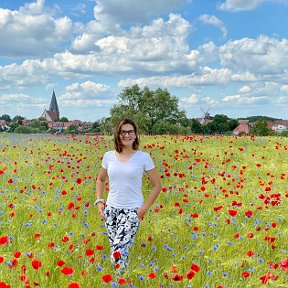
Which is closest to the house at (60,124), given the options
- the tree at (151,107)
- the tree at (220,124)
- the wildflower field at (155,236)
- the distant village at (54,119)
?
the distant village at (54,119)

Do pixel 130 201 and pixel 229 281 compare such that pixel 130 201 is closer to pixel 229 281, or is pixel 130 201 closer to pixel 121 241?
pixel 121 241

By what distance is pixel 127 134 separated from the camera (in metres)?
4.55

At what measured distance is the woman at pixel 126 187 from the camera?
4570 mm

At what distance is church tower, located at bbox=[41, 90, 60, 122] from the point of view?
191 metres

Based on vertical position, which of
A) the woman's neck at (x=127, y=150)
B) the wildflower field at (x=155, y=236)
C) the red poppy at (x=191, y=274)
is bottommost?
the wildflower field at (x=155, y=236)

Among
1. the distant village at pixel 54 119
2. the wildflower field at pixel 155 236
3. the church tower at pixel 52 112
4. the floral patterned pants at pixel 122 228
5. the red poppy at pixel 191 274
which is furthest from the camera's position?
the church tower at pixel 52 112

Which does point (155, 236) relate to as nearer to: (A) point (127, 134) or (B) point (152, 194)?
(B) point (152, 194)

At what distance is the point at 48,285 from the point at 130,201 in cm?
120

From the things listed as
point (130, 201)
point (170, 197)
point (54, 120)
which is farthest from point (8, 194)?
point (54, 120)

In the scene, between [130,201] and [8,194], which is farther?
[8,194]

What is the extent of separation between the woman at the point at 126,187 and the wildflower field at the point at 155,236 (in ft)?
0.96

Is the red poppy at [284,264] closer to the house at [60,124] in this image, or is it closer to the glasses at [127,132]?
the glasses at [127,132]

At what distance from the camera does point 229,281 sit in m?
4.23

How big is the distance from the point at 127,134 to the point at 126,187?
55cm
